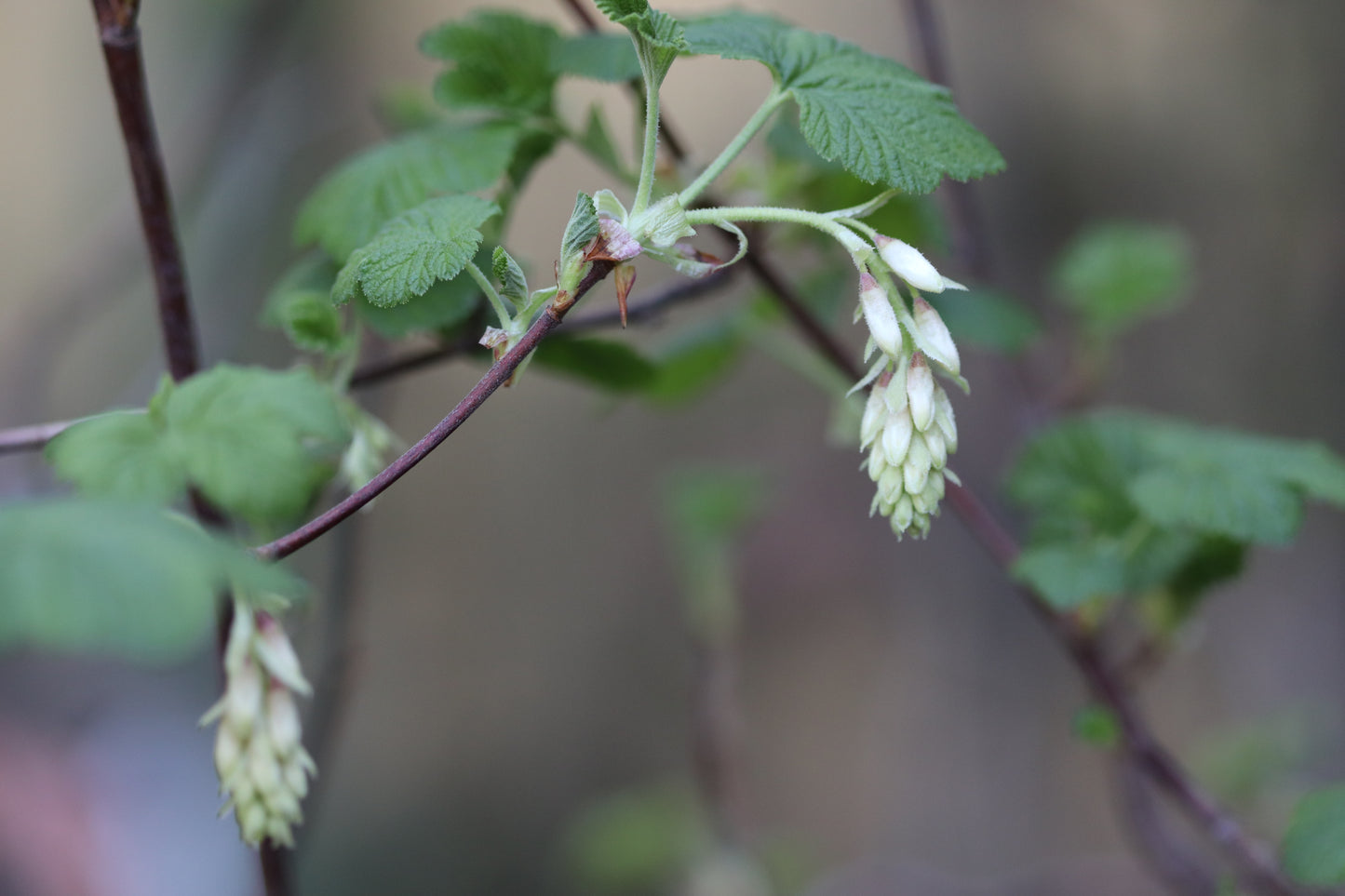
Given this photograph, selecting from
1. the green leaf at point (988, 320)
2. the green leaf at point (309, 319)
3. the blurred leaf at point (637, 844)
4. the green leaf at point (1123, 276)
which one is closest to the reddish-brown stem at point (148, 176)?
the green leaf at point (309, 319)

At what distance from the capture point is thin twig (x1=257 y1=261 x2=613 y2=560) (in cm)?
42

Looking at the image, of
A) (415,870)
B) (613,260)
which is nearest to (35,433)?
(613,260)

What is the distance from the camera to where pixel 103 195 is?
6.49 feet

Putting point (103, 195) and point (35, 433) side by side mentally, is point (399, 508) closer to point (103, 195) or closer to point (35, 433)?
point (103, 195)

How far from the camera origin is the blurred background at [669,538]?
173 cm

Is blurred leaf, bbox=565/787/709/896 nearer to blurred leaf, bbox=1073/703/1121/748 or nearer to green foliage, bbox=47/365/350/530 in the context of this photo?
blurred leaf, bbox=1073/703/1121/748

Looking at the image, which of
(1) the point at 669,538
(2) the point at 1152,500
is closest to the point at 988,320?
(2) the point at 1152,500

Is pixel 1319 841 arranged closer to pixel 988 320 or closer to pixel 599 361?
pixel 988 320

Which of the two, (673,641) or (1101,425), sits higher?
(1101,425)

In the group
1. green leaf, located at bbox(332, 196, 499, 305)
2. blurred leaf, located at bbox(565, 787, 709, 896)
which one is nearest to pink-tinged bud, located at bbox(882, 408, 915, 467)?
green leaf, located at bbox(332, 196, 499, 305)

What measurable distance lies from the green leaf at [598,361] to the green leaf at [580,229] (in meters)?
0.28

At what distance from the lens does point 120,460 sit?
0.44m

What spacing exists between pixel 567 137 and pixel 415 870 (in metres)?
1.88

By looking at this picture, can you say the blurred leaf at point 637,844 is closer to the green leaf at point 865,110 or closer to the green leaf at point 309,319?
the green leaf at point 309,319
